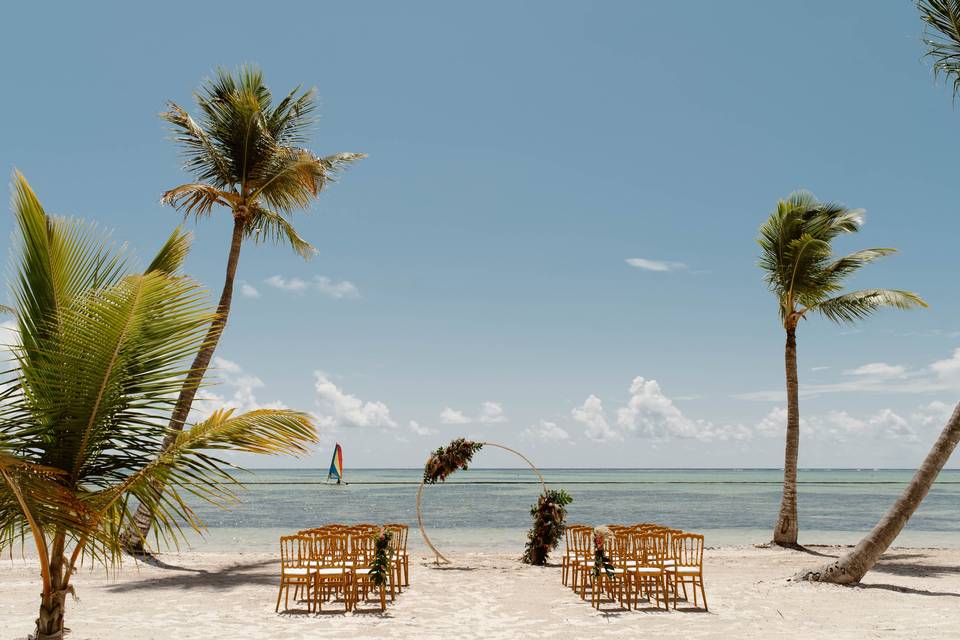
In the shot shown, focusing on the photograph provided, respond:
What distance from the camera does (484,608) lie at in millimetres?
9977

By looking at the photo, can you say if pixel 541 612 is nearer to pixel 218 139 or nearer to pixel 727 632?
pixel 727 632

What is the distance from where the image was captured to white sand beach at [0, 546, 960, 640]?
8.46 m

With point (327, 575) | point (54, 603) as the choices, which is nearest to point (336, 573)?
point (327, 575)

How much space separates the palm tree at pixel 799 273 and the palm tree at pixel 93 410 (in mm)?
14768

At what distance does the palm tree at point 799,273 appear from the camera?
16734 mm

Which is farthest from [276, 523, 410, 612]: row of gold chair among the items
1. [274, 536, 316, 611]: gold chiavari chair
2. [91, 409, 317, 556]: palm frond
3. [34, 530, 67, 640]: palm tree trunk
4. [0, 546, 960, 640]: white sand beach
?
[91, 409, 317, 556]: palm frond

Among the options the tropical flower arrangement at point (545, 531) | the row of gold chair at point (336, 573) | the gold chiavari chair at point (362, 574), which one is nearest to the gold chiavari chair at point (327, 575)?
the row of gold chair at point (336, 573)

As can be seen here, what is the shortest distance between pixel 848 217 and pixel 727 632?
12.2m

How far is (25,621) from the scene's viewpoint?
888 cm

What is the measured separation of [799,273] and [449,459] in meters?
9.65

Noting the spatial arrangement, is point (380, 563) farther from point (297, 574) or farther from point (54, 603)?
point (54, 603)

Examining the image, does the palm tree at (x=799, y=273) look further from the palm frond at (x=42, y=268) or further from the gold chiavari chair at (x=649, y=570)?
→ the palm frond at (x=42, y=268)

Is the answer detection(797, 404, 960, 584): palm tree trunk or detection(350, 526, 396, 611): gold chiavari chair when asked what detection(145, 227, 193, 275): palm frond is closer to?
detection(350, 526, 396, 611): gold chiavari chair

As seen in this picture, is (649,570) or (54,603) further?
(649,570)
